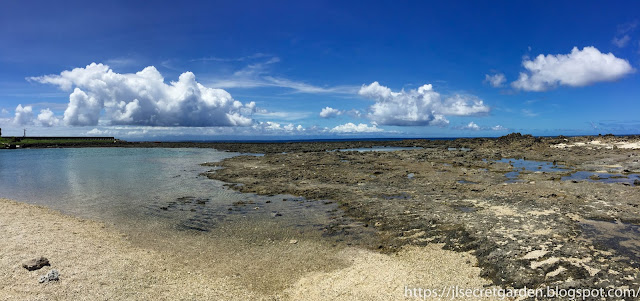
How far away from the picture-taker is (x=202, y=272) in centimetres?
1080

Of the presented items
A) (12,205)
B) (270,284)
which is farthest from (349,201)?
(12,205)

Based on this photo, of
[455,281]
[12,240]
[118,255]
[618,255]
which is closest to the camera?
[455,281]

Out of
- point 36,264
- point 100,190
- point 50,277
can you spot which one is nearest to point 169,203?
point 100,190

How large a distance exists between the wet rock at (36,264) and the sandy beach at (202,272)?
0.23 meters

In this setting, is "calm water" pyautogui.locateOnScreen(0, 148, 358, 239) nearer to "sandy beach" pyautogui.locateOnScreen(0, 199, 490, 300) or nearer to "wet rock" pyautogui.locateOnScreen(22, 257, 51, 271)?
"sandy beach" pyautogui.locateOnScreen(0, 199, 490, 300)

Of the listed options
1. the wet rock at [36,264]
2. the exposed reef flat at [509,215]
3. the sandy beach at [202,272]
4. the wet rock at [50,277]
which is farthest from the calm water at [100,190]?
the wet rock at [50,277]

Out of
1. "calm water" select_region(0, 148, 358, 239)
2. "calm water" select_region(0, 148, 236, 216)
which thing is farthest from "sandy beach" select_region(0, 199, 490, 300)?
"calm water" select_region(0, 148, 236, 216)

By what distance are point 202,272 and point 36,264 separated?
534 centimetres

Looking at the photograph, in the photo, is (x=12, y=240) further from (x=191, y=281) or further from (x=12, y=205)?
(x=12, y=205)

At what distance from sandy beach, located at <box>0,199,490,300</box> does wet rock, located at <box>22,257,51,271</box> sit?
226 millimetres

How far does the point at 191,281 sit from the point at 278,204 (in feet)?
35.2

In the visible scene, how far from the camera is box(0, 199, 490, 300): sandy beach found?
923cm

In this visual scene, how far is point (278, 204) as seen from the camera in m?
20.7

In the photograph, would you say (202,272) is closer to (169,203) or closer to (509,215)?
(169,203)
